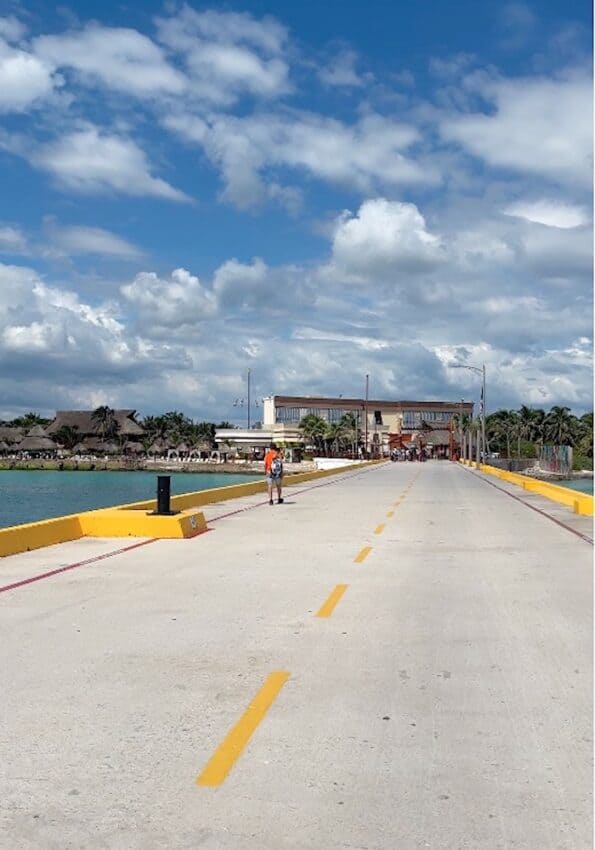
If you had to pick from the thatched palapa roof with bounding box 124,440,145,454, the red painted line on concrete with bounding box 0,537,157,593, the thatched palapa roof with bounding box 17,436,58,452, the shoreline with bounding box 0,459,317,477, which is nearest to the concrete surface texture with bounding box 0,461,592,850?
the red painted line on concrete with bounding box 0,537,157,593

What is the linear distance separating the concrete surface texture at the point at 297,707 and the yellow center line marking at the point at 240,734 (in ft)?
0.08

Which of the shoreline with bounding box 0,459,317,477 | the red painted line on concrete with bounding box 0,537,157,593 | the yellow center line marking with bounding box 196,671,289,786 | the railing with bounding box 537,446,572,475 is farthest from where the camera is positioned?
the shoreline with bounding box 0,459,317,477

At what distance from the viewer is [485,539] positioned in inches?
765

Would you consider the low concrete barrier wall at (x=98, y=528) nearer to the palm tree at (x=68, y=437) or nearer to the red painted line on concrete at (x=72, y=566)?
the red painted line on concrete at (x=72, y=566)

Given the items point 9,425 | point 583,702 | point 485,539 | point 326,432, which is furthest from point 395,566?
point 9,425

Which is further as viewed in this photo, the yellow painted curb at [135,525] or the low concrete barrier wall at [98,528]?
the yellow painted curb at [135,525]

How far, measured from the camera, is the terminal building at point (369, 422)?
166 meters

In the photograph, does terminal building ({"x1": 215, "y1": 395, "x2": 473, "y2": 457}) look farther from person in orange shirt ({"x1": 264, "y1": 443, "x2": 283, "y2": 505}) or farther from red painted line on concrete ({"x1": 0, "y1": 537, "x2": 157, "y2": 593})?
red painted line on concrete ({"x1": 0, "y1": 537, "x2": 157, "y2": 593})

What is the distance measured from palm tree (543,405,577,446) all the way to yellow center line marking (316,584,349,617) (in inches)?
6422

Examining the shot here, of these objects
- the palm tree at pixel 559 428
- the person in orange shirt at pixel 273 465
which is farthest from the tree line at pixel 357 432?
the person in orange shirt at pixel 273 465

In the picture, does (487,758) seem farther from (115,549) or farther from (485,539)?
(485,539)

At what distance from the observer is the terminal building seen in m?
166

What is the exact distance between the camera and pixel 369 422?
610 ft

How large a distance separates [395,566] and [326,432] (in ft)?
484
